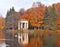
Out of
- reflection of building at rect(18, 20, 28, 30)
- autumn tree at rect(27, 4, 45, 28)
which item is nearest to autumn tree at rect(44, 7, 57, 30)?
autumn tree at rect(27, 4, 45, 28)

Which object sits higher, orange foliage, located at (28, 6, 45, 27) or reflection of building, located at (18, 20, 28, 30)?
orange foliage, located at (28, 6, 45, 27)

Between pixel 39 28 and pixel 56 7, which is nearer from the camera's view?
pixel 39 28

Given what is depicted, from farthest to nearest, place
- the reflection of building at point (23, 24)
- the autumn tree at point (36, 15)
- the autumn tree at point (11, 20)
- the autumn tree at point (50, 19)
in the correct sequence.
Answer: the reflection of building at point (23, 24)
the autumn tree at point (36, 15)
the autumn tree at point (11, 20)
the autumn tree at point (50, 19)

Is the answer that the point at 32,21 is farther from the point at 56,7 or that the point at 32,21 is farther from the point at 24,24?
the point at 56,7

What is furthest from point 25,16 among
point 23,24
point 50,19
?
point 50,19

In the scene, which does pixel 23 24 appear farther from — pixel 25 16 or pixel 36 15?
pixel 36 15

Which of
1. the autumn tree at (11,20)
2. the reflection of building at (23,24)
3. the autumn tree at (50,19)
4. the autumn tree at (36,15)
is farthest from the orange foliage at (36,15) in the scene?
the autumn tree at (11,20)

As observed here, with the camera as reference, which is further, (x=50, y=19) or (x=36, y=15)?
(x=36, y=15)

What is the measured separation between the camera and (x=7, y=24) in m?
21.7

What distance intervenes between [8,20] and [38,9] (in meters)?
4.02

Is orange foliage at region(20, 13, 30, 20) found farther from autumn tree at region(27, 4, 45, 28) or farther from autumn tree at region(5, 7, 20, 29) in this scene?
autumn tree at region(5, 7, 20, 29)

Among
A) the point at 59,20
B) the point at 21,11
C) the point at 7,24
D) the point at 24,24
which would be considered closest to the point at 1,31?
the point at 7,24

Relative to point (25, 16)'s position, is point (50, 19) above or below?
below

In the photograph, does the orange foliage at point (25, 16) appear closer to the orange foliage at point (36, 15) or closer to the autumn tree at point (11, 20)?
the orange foliage at point (36, 15)
